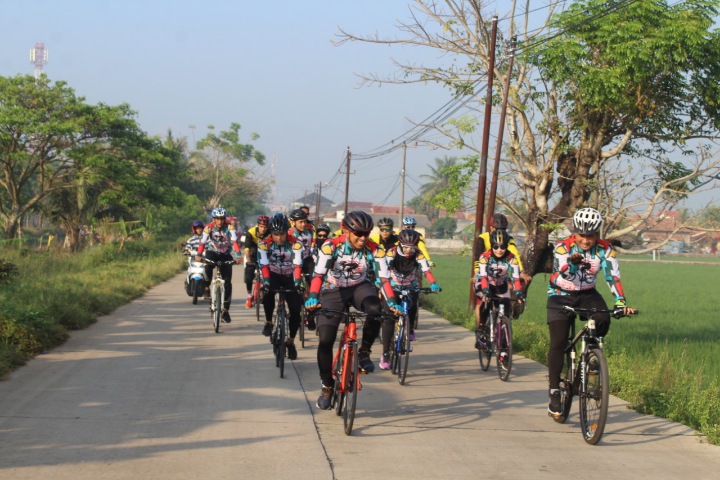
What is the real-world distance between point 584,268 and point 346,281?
6.85ft

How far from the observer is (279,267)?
11031mm

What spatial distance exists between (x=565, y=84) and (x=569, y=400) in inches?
422

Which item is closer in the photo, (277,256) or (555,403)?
(555,403)

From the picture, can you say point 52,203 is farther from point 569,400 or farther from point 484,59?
point 569,400

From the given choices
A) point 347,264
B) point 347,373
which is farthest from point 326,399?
point 347,264

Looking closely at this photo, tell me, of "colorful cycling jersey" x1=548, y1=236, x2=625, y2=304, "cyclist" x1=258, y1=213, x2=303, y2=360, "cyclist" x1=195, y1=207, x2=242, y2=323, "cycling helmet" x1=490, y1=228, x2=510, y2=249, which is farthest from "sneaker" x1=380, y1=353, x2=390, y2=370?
"cyclist" x1=195, y1=207, x2=242, y2=323

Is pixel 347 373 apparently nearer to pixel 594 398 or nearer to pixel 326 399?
pixel 326 399

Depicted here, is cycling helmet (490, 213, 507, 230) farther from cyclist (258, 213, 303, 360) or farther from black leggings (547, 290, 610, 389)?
black leggings (547, 290, 610, 389)

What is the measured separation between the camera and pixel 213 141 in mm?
77875

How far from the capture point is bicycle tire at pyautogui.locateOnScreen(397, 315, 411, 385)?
9.67 meters

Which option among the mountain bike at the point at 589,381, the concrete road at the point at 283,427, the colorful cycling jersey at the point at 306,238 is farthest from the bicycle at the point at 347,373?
the colorful cycling jersey at the point at 306,238

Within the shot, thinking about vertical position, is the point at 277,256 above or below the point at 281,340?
above

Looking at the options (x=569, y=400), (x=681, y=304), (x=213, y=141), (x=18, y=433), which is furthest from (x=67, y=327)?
(x=213, y=141)

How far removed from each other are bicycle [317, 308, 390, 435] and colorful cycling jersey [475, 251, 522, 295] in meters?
3.60
